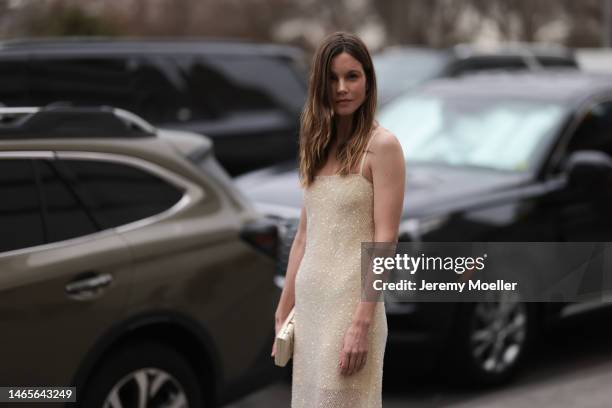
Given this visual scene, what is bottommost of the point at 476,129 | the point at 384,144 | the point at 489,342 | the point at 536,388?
the point at 536,388

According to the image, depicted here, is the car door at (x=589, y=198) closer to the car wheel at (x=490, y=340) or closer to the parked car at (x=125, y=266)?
the car wheel at (x=490, y=340)

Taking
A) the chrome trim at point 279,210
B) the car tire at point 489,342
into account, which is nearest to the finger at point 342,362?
the car tire at point 489,342

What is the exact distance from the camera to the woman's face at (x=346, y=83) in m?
3.15

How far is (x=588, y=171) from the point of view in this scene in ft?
21.8

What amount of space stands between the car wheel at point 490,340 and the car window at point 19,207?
264 cm

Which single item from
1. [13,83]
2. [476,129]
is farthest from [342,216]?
[13,83]

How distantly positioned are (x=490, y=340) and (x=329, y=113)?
10.8 ft

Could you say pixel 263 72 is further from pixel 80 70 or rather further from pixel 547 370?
pixel 547 370

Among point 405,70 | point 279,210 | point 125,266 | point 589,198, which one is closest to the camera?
point 125,266

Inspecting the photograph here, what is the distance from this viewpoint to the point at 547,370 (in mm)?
6594

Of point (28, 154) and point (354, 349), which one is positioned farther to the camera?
point (28, 154)

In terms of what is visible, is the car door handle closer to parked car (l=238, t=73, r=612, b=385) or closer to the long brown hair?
the long brown hair

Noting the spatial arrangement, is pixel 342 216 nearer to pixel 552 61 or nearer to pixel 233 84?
pixel 233 84

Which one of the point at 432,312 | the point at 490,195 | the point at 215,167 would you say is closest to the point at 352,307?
the point at 215,167
